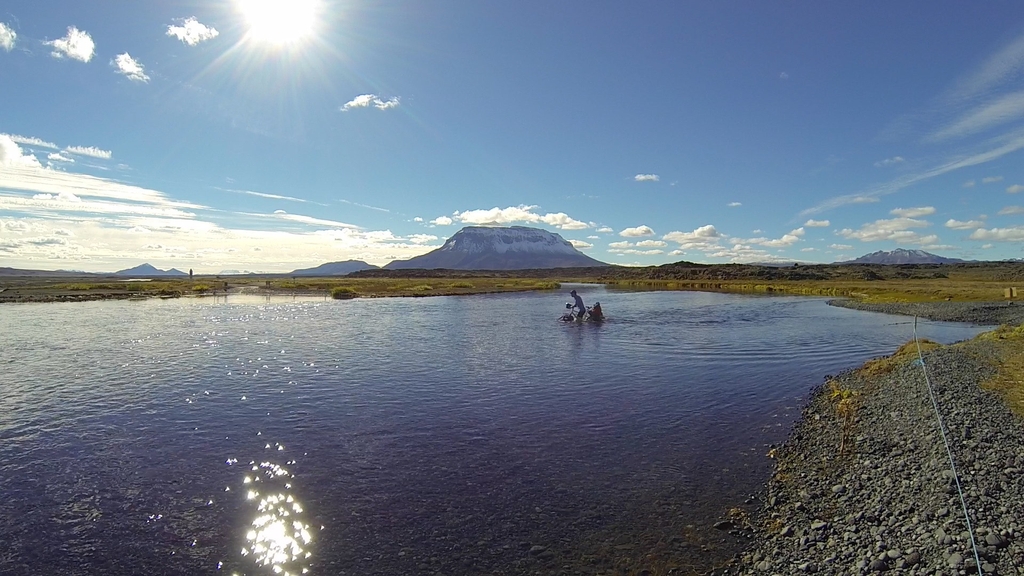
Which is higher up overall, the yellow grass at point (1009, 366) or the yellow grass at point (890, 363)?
the yellow grass at point (1009, 366)

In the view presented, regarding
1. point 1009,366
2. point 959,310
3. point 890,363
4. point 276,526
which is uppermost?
point 959,310

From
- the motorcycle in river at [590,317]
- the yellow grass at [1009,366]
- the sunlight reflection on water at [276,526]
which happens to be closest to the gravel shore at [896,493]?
the yellow grass at [1009,366]

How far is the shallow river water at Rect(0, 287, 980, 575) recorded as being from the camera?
26.9 feet

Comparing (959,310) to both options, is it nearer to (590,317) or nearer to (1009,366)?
(590,317)

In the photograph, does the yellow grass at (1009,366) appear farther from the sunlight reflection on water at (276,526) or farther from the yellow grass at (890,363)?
the sunlight reflection on water at (276,526)

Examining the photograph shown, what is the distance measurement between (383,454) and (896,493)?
32.6 feet

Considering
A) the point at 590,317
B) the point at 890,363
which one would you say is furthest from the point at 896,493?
the point at 590,317

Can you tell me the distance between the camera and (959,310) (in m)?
44.8

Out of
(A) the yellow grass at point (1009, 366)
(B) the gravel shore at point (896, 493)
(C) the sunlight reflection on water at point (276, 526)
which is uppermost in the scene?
(A) the yellow grass at point (1009, 366)

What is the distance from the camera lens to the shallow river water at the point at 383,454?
8.20m

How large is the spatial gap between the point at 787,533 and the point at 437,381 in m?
13.5

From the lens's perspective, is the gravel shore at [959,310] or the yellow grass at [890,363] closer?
the yellow grass at [890,363]

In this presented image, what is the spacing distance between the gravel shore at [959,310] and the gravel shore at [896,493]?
3336 cm

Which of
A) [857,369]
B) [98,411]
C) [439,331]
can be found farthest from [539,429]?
[439,331]
